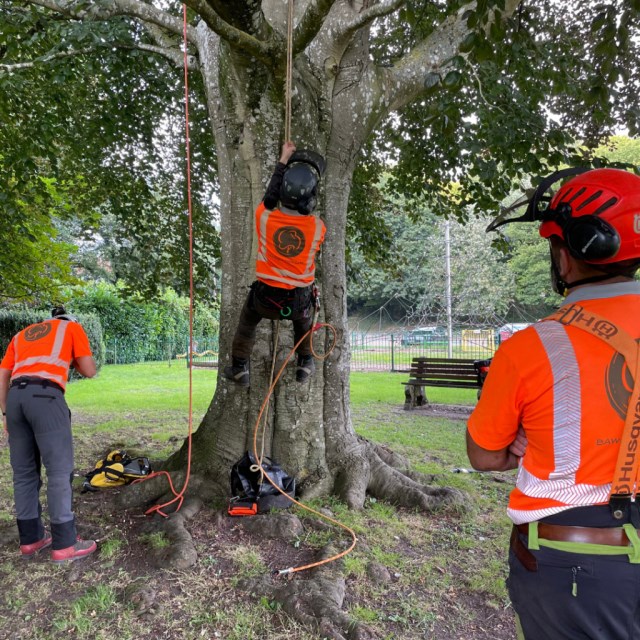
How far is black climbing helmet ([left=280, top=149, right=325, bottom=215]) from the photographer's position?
3246mm

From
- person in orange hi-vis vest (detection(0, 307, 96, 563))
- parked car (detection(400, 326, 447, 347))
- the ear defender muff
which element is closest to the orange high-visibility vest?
person in orange hi-vis vest (detection(0, 307, 96, 563))

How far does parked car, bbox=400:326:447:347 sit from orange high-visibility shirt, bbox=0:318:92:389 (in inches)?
818

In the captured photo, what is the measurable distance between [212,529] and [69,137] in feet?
20.8

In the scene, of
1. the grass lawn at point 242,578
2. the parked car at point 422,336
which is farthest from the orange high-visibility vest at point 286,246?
the parked car at point 422,336

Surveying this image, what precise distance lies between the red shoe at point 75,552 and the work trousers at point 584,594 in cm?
328

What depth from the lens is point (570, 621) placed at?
1.44m

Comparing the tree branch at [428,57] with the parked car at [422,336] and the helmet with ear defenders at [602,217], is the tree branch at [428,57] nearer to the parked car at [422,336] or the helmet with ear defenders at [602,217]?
the helmet with ear defenders at [602,217]

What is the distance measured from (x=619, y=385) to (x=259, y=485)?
325 centimetres

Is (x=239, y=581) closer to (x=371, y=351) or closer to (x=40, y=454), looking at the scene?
(x=40, y=454)

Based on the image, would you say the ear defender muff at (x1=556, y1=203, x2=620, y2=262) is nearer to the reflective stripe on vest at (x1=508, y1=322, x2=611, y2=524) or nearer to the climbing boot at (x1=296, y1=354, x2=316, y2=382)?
the reflective stripe on vest at (x1=508, y1=322, x2=611, y2=524)

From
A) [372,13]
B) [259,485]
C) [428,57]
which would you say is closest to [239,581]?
[259,485]

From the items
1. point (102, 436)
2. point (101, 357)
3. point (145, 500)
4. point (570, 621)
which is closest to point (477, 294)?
point (101, 357)

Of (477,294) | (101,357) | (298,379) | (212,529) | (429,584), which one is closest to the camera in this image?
(429,584)

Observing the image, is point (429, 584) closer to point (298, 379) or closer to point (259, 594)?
point (259, 594)
